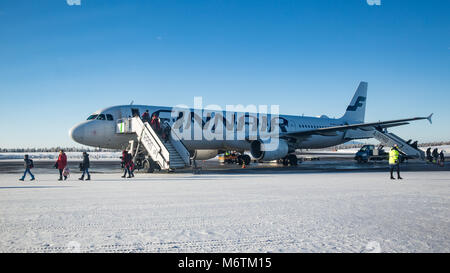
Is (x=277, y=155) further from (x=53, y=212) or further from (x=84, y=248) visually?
(x=84, y=248)

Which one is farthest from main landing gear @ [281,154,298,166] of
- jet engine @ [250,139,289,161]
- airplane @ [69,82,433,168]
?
jet engine @ [250,139,289,161]

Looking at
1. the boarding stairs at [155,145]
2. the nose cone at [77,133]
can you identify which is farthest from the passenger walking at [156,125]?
the nose cone at [77,133]

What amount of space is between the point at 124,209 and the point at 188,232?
2.13m

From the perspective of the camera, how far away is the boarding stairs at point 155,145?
15586 mm

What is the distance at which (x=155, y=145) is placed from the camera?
627 inches

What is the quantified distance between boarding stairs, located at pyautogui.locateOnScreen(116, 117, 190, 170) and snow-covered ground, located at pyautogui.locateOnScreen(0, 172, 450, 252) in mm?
7721

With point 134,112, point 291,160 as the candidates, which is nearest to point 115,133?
point 134,112

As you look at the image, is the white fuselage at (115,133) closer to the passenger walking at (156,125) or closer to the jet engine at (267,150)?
the jet engine at (267,150)

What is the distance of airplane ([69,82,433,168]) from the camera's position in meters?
18.2

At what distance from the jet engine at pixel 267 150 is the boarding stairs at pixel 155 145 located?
5966 mm

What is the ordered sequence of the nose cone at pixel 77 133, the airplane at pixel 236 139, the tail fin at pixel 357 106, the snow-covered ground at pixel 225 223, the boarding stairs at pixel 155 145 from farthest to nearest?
the tail fin at pixel 357 106
the airplane at pixel 236 139
the nose cone at pixel 77 133
the boarding stairs at pixel 155 145
the snow-covered ground at pixel 225 223

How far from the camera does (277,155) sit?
836 inches
